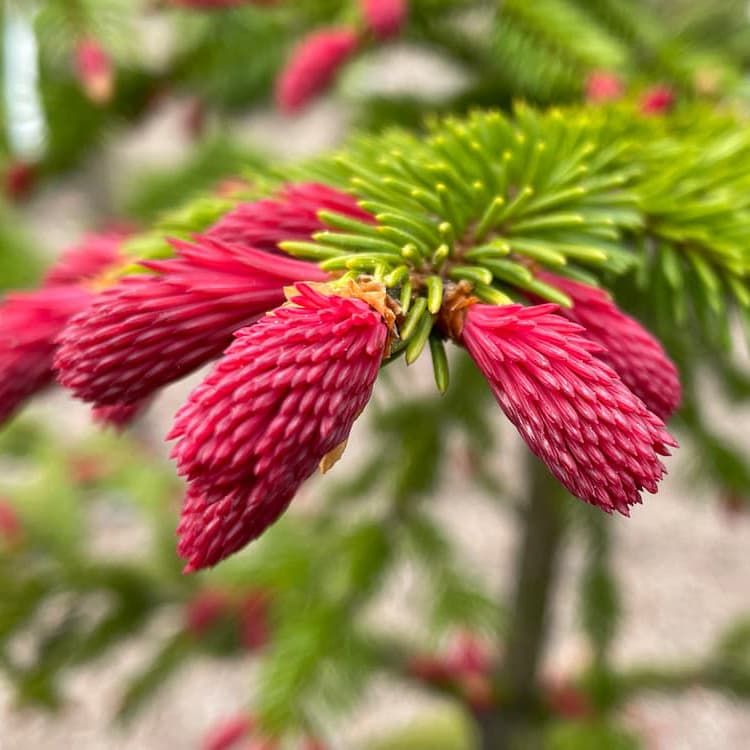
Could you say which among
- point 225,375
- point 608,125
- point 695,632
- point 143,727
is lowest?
point 143,727

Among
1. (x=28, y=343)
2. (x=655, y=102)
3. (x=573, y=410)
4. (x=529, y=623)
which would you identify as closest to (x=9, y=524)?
Result: (x=529, y=623)

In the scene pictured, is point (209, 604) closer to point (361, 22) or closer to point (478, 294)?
point (361, 22)

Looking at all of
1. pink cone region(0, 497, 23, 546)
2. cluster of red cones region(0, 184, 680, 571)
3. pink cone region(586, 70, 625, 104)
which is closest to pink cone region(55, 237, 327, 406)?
cluster of red cones region(0, 184, 680, 571)

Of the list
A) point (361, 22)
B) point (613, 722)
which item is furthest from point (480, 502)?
point (361, 22)

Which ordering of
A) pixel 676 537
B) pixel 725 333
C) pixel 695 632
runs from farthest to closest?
1. pixel 676 537
2. pixel 695 632
3. pixel 725 333

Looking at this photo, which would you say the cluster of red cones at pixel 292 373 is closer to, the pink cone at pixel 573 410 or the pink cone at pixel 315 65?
the pink cone at pixel 573 410

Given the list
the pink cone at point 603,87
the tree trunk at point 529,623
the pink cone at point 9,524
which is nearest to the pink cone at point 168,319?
the pink cone at point 603,87

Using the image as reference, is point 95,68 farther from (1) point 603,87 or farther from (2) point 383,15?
(1) point 603,87

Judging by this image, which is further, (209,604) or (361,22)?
(209,604)
